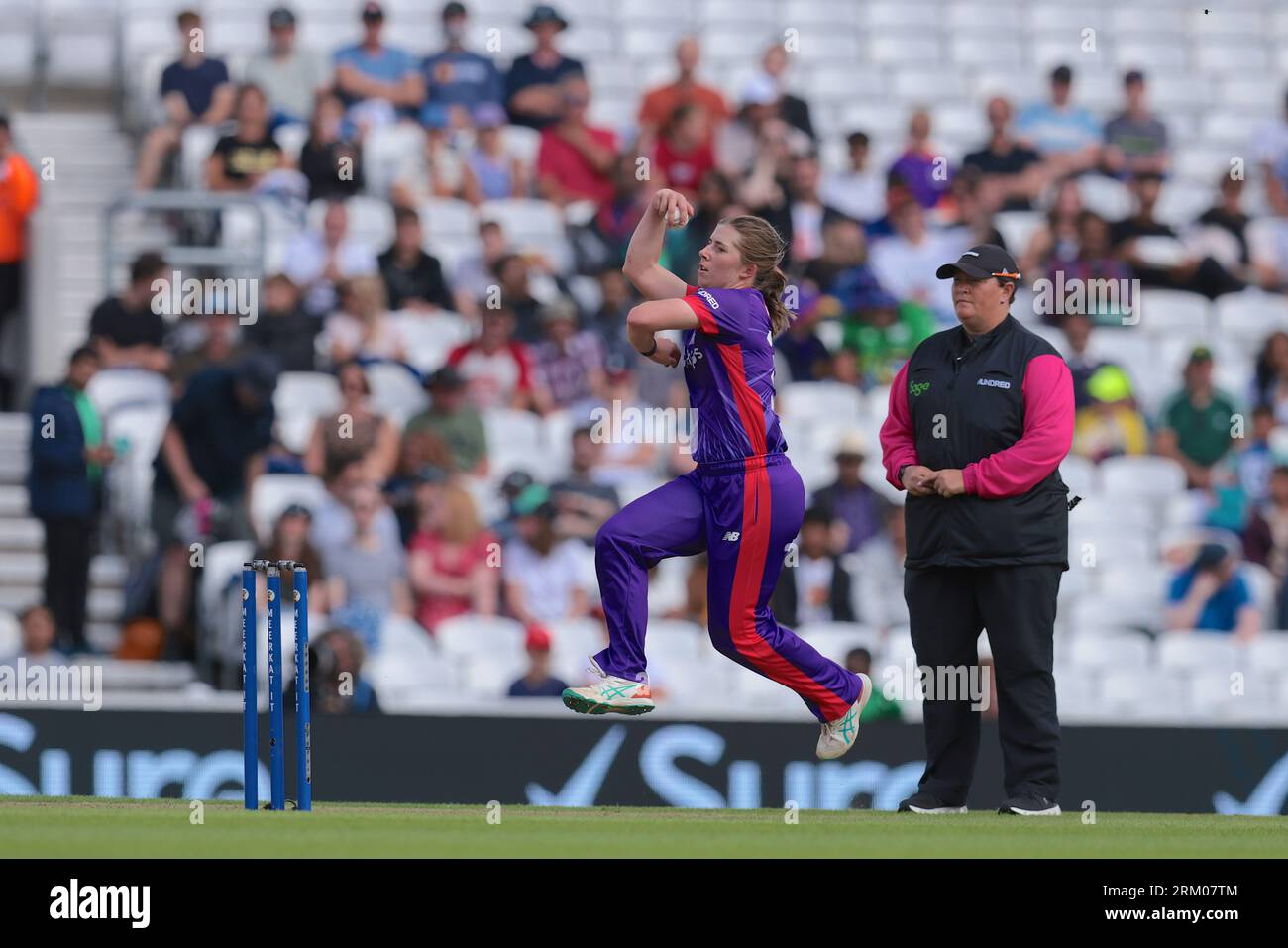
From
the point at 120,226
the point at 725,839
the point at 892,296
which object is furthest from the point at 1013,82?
the point at 725,839

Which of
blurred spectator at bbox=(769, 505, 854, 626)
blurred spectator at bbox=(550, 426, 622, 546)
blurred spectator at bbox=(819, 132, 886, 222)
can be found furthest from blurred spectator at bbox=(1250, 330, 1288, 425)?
blurred spectator at bbox=(550, 426, 622, 546)

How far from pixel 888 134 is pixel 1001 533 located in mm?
8917

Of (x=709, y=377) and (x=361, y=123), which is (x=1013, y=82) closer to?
(x=361, y=123)

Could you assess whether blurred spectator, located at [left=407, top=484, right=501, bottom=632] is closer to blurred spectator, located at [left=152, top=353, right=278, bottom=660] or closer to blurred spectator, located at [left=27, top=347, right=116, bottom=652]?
blurred spectator, located at [left=152, top=353, right=278, bottom=660]

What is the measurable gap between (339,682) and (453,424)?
6.97ft

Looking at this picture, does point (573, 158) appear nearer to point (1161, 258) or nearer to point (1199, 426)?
point (1161, 258)

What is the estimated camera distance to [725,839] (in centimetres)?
702

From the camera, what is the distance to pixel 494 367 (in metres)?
13.8

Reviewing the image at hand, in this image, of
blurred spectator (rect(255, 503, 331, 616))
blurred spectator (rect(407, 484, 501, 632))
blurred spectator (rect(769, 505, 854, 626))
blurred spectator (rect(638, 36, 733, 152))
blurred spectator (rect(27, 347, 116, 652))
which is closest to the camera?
blurred spectator (rect(255, 503, 331, 616))

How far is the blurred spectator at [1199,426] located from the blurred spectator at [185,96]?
6.35 metres

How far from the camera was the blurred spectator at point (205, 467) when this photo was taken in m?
12.4

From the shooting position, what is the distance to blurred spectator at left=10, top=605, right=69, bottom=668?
12008 mm

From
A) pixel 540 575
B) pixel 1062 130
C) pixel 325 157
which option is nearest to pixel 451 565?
pixel 540 575

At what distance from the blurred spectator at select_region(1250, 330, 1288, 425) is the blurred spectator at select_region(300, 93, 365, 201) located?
595cm
